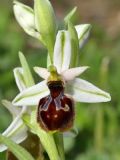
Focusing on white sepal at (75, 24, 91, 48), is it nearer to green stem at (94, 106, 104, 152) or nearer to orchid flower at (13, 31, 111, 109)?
orchid flower at (13, 31, 111, 109)

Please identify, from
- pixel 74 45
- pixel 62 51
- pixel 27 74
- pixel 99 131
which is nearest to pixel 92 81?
pixel 99 131

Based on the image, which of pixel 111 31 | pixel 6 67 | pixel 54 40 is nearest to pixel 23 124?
pixel 54 40

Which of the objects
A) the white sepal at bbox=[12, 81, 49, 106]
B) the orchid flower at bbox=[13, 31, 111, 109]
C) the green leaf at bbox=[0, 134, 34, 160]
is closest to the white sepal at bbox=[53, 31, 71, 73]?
the orchid flower at bbox=[13, 31, 111, 109]

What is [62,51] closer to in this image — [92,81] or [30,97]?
[30,97]

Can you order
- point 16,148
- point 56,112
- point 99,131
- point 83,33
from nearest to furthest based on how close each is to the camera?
point 56,112
point 16,148
point 83,33
point 99,131

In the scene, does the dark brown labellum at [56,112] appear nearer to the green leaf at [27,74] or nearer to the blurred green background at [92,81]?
the green leaf at [27,74]

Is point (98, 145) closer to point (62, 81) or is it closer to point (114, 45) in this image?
point (62, 81)
